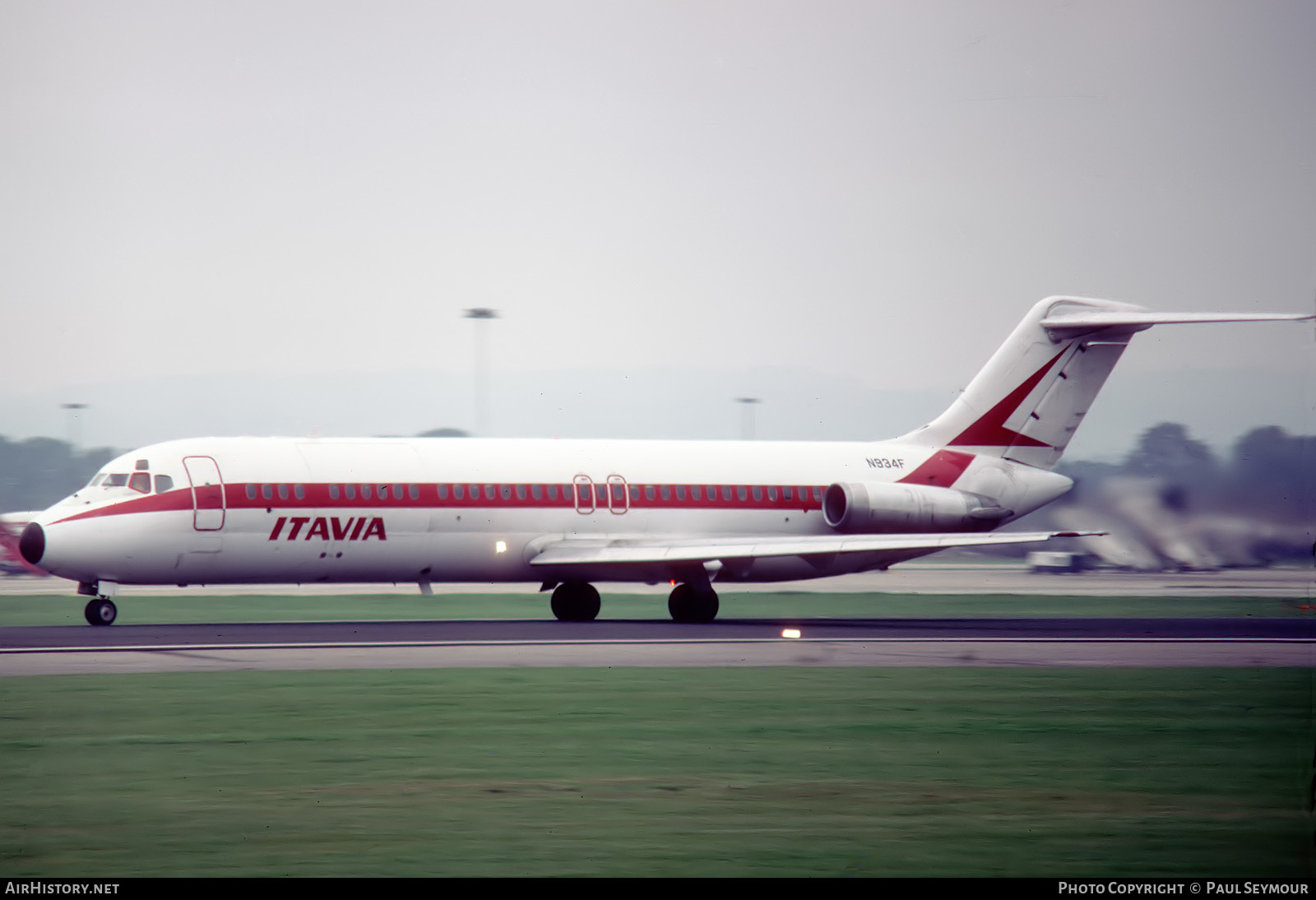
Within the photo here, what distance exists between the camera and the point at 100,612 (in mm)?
31219

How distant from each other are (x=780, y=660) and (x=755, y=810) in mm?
12180

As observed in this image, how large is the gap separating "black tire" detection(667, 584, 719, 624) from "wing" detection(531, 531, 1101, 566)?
3.97 feet

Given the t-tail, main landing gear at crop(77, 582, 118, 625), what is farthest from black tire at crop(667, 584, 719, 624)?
main landing gear at crop(77, 582, 118, 625)

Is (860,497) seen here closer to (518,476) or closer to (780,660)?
(518,476)

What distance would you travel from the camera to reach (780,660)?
925 inches

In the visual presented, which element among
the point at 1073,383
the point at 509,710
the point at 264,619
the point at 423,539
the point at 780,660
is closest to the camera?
the point at 509,710

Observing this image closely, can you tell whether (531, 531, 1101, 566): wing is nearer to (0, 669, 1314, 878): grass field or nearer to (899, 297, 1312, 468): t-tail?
(899, 297, 1312, 468): t-tail

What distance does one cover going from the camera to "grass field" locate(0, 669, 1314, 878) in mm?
9789

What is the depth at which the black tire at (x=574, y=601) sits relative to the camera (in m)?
37.0

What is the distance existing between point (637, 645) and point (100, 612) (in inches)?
445

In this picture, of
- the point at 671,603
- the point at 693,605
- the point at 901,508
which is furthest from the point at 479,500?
the point at 901,508

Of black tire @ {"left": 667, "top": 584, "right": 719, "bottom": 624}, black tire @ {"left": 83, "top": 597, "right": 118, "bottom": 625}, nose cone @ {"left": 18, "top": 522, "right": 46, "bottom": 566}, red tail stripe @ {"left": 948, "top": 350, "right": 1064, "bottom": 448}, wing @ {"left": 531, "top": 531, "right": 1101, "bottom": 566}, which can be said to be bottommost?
black tire @ {"left": 667, "top": 584, "right": 719, "bottom": 624}

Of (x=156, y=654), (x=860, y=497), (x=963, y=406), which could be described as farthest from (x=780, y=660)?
(x=963, y=406)

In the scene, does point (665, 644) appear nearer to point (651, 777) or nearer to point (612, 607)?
Answer: point (651, 777)
